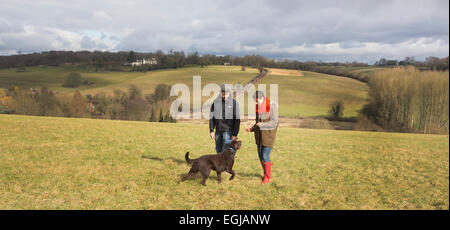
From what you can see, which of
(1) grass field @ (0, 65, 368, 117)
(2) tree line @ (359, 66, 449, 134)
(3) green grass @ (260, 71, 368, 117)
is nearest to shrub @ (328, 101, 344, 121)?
(3) green grass @ (260, 71, 368, 117)

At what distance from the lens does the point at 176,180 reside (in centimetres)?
769

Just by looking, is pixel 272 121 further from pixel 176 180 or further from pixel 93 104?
pixel 93 104

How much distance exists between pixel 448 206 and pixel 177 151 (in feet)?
33.6

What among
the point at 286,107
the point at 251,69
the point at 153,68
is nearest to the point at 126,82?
the point at 153,68

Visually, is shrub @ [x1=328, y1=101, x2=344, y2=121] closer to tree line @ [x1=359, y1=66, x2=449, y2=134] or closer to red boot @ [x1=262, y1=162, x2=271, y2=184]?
tree line @ [x1=359, y1=66, x2=449, y2=134]

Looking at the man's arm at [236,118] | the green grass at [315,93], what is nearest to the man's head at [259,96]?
the man's arm at [236,118]

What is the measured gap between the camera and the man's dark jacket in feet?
22.9

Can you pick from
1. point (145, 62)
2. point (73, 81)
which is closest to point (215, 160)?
point (73, 81)

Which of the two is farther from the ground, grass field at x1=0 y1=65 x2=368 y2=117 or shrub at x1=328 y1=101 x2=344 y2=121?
grass field at x1=0 y1=65 x2=368 y2=117

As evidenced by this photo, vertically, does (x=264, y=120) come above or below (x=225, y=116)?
below

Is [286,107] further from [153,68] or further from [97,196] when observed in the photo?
[97,196]

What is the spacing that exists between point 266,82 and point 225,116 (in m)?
70.6

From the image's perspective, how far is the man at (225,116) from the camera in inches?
271

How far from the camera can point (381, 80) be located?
2045 inches
